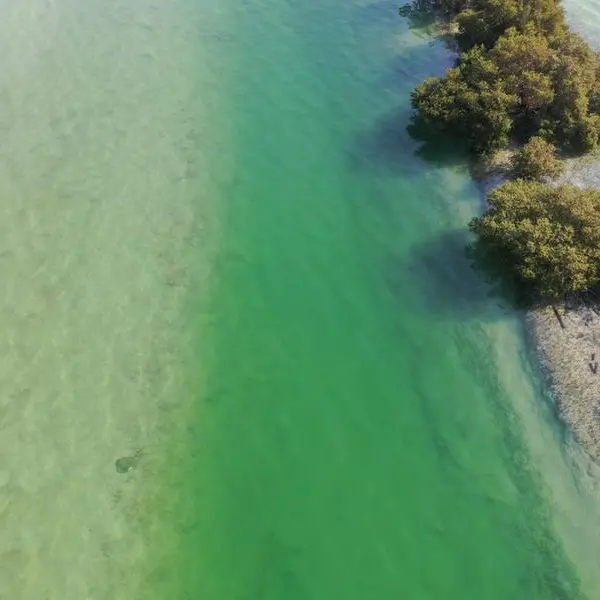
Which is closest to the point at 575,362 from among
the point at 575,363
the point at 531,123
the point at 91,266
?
the point at 575,363

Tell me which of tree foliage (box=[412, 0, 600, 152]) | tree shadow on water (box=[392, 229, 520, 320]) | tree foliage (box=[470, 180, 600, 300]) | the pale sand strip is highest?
tree foliage (box=[412, 0, 600, 152])

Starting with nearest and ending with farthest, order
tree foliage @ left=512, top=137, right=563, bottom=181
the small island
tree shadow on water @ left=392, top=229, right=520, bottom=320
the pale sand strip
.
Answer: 1. the pale sand strip
2. the small island
3. tree shadow on water @ left=392, top=229, right=520, bottom=320
4. tree foliage @ left=512, top=137, right=563, bottom=181

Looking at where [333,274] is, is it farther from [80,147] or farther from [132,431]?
[80,147]

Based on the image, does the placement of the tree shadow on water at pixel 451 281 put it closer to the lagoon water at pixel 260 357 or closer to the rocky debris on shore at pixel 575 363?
the lagoon water at pixel 260 357

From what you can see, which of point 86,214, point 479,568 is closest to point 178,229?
point 86,214

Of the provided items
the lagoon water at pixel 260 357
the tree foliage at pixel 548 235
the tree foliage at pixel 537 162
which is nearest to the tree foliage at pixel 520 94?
the tree foliage at pixel 537 162

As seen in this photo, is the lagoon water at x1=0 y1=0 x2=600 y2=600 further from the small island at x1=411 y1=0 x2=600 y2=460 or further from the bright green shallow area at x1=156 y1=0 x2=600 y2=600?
the small island at x1=411 y1=0 x2=600 y2=460

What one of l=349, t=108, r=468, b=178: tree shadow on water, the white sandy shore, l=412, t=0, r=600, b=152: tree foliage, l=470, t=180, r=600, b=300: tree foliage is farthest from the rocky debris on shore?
l=349, t=108, r=468, b=178: tree shadow on water
